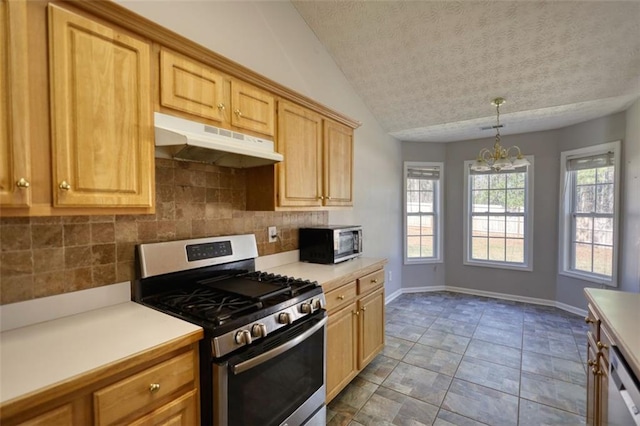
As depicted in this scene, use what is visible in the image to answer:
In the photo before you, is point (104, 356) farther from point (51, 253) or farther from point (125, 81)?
point (125, 81)

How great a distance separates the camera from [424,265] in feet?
16.6

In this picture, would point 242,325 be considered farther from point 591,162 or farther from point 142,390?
point 591,162

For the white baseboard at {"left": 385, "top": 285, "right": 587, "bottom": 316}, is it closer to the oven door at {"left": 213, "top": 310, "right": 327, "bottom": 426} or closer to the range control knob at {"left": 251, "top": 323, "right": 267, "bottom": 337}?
the oven door at {"left": 213, "top": 310, "right": 327, "bottom": 426}

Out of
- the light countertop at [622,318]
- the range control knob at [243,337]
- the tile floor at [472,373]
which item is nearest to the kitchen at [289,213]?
the range control knob at [243,337]

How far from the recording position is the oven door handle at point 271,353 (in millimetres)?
1261

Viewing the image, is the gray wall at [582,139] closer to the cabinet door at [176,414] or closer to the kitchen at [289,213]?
the kitchen at [289,213]

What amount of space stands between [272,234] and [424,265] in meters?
3.48

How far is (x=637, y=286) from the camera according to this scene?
10.1 feet

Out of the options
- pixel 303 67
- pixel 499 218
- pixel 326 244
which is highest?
pixel 303 67

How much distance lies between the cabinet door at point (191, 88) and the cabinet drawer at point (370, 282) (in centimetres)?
157

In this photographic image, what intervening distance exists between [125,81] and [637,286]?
4632mm

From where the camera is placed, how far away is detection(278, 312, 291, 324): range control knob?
1.50 metres

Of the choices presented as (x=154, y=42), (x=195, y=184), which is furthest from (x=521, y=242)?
(x=154, y=42)

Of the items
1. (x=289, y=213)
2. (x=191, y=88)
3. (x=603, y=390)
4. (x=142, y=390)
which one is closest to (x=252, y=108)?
(x=191, y=88)
